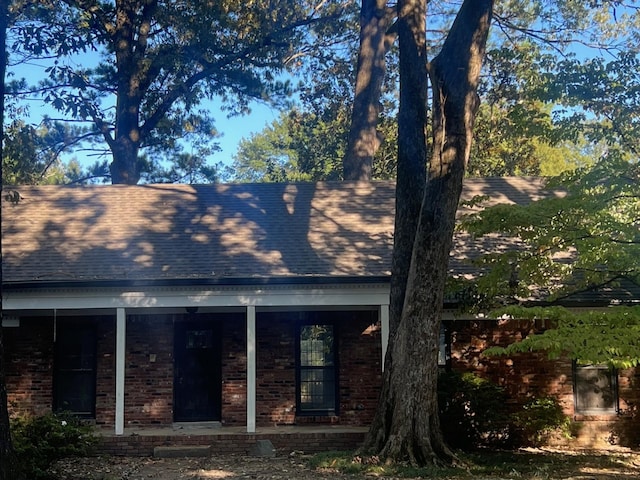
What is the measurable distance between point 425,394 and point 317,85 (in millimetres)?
19945

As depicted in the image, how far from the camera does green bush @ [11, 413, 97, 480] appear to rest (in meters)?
8.46

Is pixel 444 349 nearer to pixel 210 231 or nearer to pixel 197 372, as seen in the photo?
pixel 197 372

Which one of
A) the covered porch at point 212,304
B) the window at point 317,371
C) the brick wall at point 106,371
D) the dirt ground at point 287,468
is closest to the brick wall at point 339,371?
the window at point 317,371

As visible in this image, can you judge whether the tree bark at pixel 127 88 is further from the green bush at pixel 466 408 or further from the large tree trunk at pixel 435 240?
the large tree trunk at pixel 435 240

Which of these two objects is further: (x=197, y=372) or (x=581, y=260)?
(x=197, y=372)

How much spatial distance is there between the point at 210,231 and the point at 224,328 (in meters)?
2.14

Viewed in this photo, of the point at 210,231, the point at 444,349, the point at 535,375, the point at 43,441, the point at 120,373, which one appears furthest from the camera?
the point at 210,231

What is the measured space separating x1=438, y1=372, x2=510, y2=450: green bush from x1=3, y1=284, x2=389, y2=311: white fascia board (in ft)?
6.14

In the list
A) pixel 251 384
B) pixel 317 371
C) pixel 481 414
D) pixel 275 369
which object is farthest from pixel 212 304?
pixel 481 414

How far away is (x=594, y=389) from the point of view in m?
13.1

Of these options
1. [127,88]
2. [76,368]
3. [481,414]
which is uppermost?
[127,88]

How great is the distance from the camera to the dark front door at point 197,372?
13.7 m

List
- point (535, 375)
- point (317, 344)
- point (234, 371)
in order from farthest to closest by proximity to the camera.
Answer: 1. point (317, 344)
2. point (234, 371)
3. point (535, 375)

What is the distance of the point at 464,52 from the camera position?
10.1 meters
